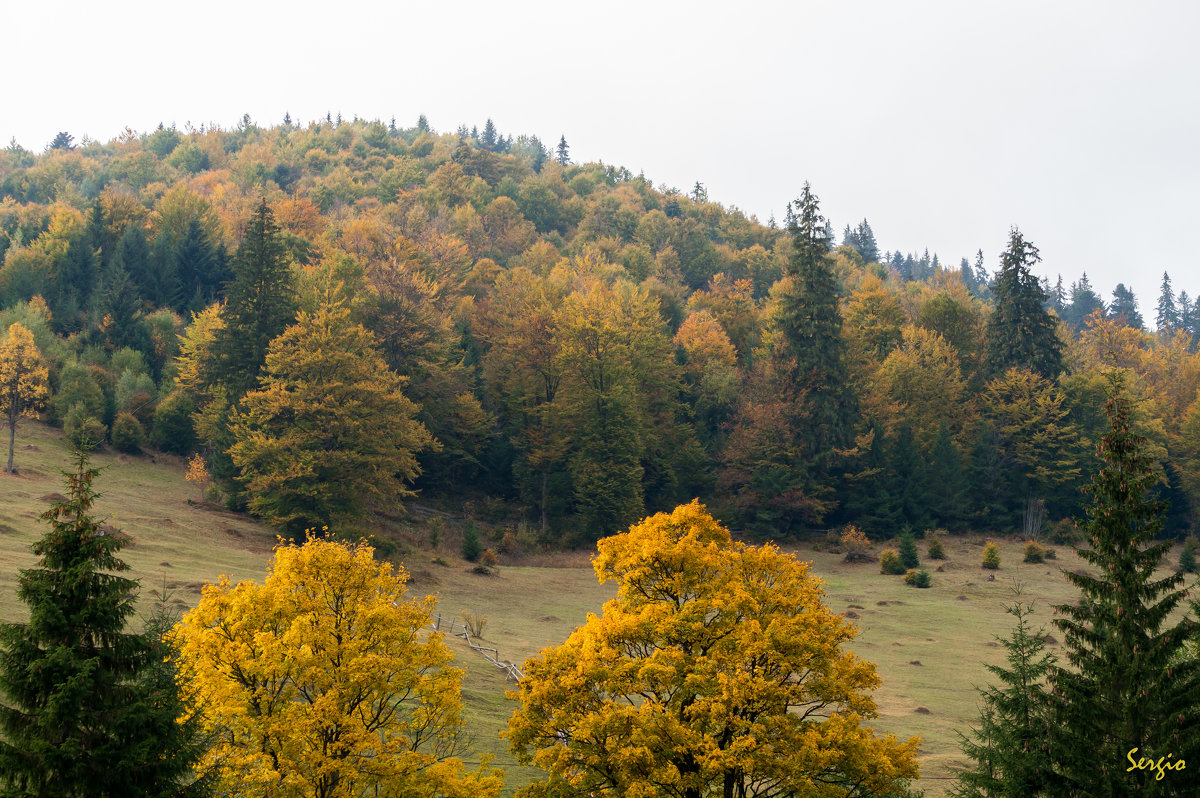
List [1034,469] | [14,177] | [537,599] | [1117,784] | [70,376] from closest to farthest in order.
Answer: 1. [1117,784]
2. [537,599]
3. [70,376]
4. [1034,469]
5. [14,177]

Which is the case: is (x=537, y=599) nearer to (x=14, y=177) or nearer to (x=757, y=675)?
(x=757, y=675)

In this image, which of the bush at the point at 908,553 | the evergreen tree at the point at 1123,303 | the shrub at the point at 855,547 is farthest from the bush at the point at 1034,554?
the evergreen tree at the point at 1123,303

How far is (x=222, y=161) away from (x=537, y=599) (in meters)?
143

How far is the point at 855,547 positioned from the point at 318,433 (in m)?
40.1

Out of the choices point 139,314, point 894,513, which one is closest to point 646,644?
point 894,513

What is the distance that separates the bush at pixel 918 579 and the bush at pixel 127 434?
54760 mm

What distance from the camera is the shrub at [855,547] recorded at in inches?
2662

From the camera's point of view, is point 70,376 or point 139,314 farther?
point 139,314

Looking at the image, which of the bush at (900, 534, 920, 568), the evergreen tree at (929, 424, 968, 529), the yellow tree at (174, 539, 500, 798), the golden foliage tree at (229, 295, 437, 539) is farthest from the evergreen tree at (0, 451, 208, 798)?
the evergreen tree at (929, 424, 968, 529)

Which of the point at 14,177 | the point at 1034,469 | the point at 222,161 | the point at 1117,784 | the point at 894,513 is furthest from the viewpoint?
the point at 222,161

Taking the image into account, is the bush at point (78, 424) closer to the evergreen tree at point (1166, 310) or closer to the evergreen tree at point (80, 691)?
the evergreen tree at point (80, 691)

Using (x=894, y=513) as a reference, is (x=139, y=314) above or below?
above

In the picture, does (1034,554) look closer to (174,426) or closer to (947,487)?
(947,487)

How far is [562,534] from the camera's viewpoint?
69250 mm
